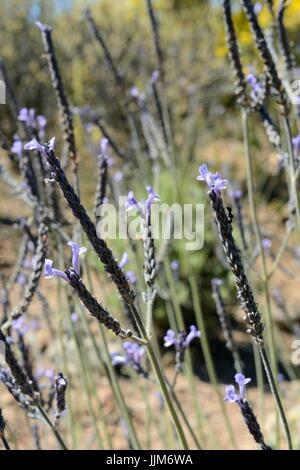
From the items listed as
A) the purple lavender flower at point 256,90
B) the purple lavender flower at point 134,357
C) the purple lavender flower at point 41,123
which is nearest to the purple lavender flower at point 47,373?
the purple lavender flower at point 134,357

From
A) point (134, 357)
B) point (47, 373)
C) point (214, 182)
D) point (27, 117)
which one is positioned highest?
point (27, 117)

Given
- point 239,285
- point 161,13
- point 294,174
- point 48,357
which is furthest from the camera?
point 161,13

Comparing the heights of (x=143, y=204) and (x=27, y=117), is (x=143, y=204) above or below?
below

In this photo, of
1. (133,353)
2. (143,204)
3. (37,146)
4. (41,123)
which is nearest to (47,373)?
(133,353)

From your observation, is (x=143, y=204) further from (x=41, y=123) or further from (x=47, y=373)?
(x=47, y=373)

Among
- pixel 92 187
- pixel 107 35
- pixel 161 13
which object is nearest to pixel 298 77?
pixel 92 187

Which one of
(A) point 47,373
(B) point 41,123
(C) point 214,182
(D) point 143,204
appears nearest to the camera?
(C) point 214,182

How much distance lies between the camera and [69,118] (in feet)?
5.32

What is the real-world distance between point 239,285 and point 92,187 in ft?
17.0

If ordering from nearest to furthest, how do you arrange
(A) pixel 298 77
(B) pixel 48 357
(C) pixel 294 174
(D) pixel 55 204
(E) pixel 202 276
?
1. (C) pixel 294 174
2. (D) pixel 55 204
3. (A) pixel 298 77
4. (B) pixel 48 357
5. (E) pixel 202 276

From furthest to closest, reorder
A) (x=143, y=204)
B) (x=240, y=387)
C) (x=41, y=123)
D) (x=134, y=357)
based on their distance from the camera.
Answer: (x=41, y=123)
(x=134, y=357)
(x=143, y=204)
(x=240, y=387)

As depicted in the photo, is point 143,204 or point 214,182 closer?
point 214,182

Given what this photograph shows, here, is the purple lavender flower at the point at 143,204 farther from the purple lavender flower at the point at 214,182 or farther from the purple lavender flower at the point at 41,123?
the purple lavender flower at the point at 41,123

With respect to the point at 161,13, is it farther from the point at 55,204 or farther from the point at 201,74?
the point at 55,204
